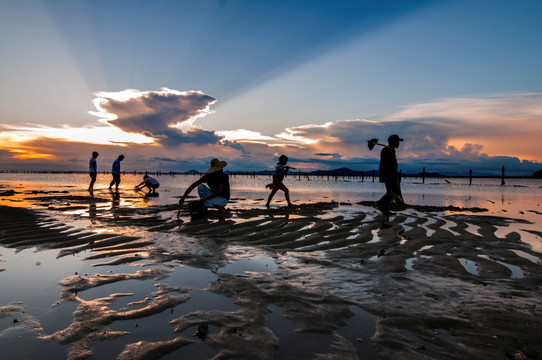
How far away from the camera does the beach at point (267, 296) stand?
2.36m

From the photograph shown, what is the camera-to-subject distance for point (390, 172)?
980cm

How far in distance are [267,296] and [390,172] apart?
7581 millimetres

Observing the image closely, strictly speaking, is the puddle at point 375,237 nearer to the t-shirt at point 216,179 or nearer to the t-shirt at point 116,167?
the t-shirt at point 216,179

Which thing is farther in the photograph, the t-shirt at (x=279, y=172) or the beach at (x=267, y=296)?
the t-shirt at (x=279, y=172)

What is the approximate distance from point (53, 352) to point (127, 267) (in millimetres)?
2197

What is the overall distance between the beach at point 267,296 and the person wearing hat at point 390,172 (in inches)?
128

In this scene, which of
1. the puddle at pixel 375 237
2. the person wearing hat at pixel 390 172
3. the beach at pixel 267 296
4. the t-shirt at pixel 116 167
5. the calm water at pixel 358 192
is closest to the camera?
the beach at pixel 267 296

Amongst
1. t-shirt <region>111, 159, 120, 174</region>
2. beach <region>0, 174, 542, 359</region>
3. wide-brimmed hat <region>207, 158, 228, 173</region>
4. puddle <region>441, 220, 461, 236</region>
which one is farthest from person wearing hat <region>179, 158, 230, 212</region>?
t-shirt <region>111, 159, 120, 174</region>

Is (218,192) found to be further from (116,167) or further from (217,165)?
(116,167)

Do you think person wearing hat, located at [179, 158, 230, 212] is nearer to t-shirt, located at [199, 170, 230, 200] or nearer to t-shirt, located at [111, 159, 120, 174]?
t-shirt, located at [199, 170, 230, 200]

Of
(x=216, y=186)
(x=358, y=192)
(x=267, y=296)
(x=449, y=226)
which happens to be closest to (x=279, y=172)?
(x=216, y=186)

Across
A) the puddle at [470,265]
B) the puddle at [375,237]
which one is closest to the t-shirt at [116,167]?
the puddle at [375,237]

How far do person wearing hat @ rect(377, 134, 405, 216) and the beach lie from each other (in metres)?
3.24

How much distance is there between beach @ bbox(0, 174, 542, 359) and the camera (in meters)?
2.36
